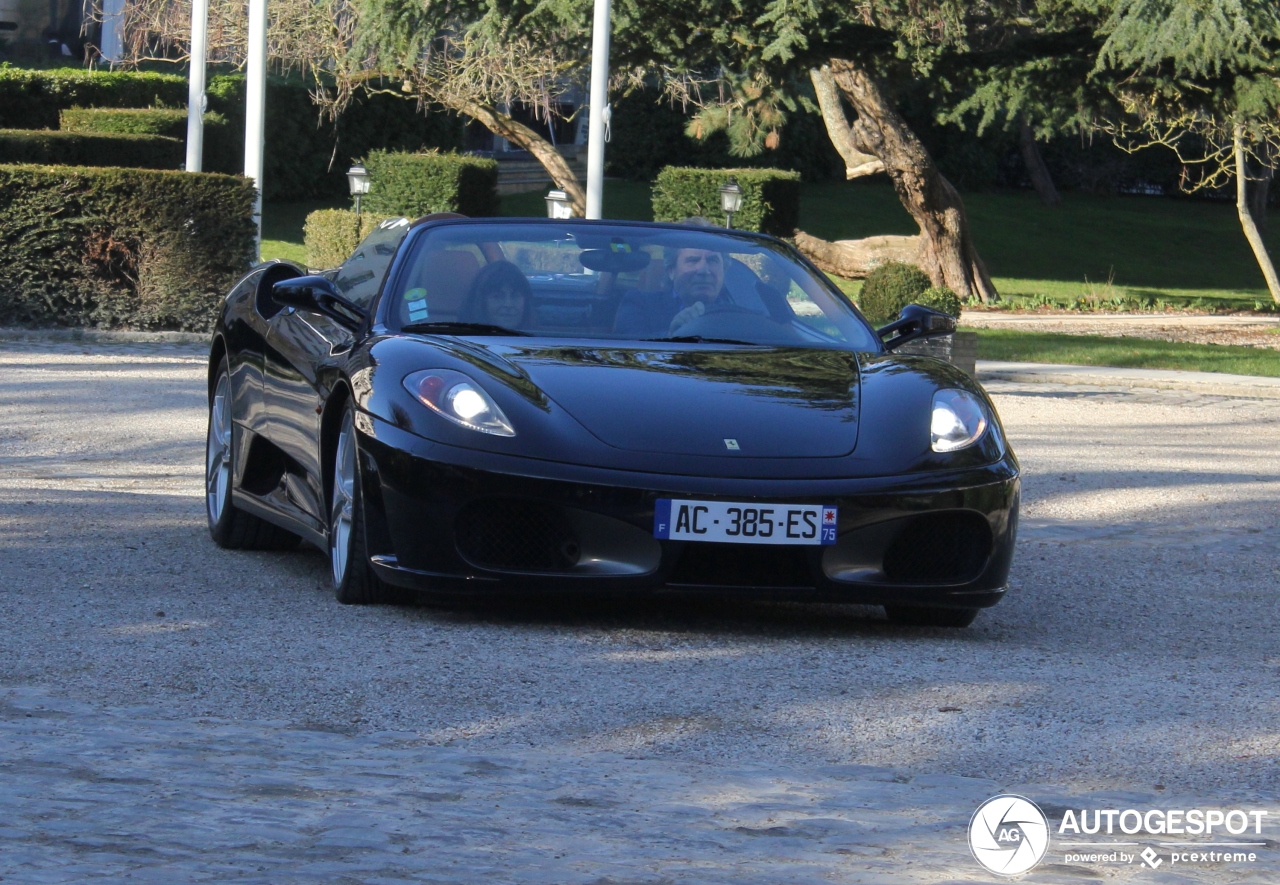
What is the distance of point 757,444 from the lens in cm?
567

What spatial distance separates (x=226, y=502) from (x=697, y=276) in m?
2.11

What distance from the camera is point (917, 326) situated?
6895mm

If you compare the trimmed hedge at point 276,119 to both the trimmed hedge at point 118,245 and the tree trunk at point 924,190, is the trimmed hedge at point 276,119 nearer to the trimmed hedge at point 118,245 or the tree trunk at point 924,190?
the tree trunk at point 924,190

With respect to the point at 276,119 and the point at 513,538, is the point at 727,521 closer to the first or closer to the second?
the point at 513,538

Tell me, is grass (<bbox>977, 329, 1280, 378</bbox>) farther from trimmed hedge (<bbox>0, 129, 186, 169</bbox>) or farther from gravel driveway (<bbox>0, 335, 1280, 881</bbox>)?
gravel driveway (<bbox>0, 335, 1280, 881</bbox>)

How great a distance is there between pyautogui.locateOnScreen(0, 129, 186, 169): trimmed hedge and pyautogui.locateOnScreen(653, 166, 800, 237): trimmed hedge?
8678mm

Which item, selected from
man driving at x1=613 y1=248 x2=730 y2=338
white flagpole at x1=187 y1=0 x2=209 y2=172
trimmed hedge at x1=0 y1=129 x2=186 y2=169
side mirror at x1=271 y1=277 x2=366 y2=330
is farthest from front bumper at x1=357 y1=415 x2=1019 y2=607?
trimmed hedge at x1=0 y1=129 x2=186 y2=169

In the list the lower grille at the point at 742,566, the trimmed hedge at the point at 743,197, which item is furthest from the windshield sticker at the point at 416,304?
the trimmed hedge at the point at 743,197

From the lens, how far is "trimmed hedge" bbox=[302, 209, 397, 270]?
1054 inches

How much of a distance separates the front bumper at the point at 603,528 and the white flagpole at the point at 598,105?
16.4m

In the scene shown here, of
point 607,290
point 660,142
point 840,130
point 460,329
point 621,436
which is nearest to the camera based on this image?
point 621,436

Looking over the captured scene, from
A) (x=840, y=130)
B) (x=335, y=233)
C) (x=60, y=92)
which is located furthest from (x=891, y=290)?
(x=60, y=92)

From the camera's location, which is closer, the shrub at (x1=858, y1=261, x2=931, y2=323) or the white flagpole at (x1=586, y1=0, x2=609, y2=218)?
the shrub at (x1=858, y1=261, x2=931, y2=323)

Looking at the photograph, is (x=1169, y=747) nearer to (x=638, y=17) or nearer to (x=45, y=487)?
(x=45, y=487)
